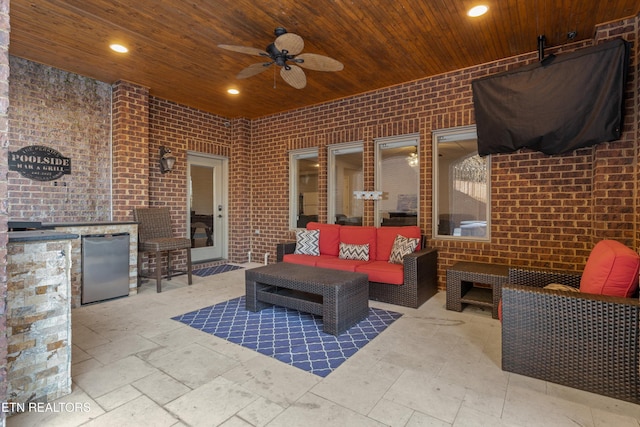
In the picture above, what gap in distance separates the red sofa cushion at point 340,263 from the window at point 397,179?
102cm

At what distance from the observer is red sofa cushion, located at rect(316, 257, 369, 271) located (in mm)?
3772

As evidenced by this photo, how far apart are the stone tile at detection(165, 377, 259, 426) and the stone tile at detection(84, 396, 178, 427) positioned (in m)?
0.05

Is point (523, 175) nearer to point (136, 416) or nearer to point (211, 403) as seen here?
point (211, 403)

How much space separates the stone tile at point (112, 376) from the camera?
6.40 ft

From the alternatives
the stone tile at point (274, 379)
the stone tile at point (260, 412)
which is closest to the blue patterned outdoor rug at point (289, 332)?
the stone tile at point (274, 379)

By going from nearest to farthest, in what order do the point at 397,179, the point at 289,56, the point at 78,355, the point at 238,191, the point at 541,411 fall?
the point at 541,411 < the point at 78,355 < the point at 289,56 < the point at 397,179 < the point at 238,191

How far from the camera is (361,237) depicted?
4.41 metres

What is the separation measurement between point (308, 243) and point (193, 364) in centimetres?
257

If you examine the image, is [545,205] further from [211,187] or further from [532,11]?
[211,187]

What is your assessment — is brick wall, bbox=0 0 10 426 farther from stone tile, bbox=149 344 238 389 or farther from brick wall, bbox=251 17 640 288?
brick wall, bbox=251 17 640 288

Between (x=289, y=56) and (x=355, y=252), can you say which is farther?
(x=355, y=252)

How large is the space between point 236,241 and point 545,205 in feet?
16.6

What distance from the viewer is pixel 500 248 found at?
3840mm

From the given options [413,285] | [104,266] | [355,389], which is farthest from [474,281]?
[104,266]
